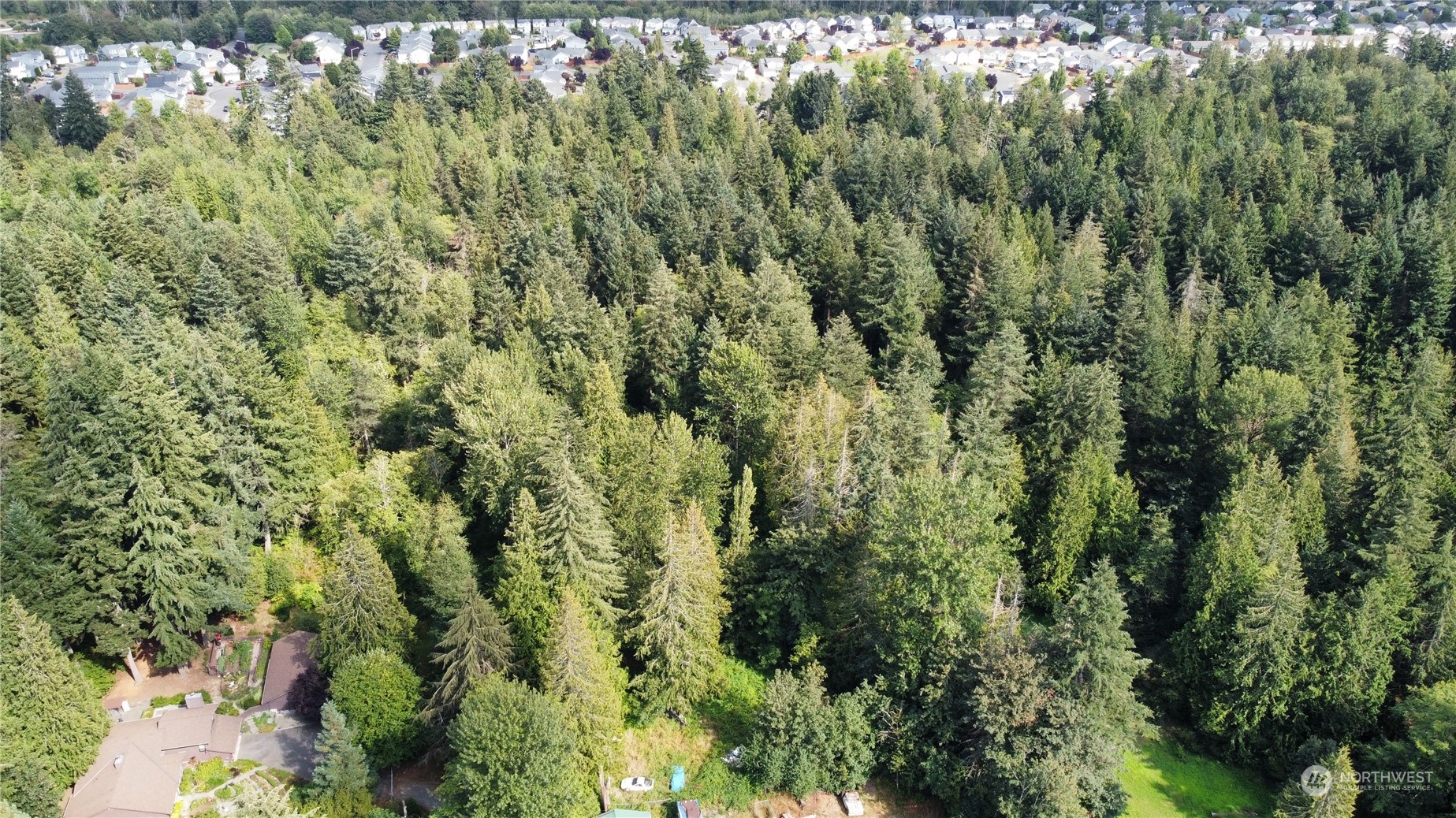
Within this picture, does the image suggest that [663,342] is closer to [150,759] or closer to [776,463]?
[776,463]

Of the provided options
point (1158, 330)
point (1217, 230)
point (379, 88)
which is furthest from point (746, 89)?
point (1158, 330)

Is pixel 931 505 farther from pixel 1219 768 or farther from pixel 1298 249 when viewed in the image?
pixel 1298 249

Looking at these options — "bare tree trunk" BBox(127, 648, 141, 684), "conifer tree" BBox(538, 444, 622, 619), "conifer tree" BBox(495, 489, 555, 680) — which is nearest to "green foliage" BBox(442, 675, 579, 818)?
"conifer tree" BBox(495, 489, 555, 680)

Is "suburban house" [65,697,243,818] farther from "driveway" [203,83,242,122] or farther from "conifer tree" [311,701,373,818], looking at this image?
"driveway" [203,83,242,122]

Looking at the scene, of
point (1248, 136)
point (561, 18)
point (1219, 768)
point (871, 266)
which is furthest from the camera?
point (561, 18)

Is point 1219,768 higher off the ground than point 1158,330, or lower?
lower

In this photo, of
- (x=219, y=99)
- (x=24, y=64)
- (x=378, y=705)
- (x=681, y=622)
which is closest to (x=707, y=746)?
(x=681, y=622)
